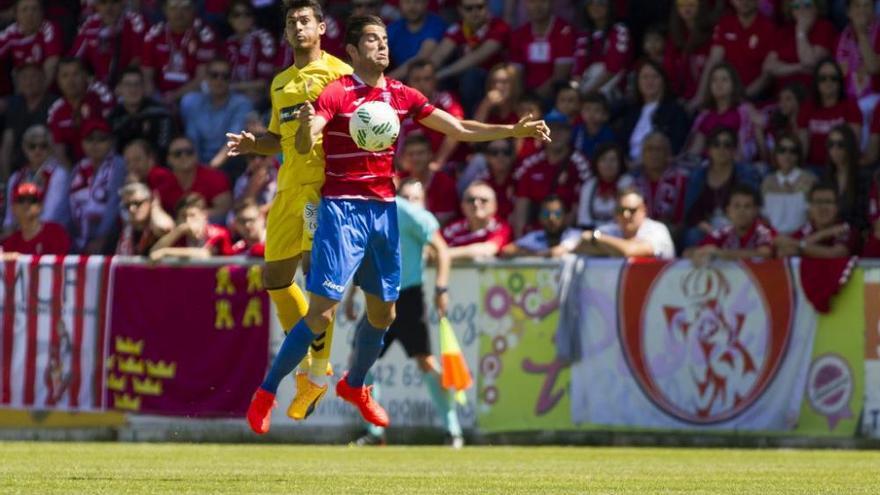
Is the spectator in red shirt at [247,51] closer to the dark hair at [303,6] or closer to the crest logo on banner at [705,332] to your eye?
the crest logo on banner at [705,332]

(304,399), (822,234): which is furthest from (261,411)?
(822,234)

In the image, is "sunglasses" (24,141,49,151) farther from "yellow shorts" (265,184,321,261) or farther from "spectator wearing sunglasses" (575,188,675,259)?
"yellow shorts" (265,184,321,261)

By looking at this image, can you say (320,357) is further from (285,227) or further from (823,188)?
(823,188)

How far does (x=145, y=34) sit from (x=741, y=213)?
8.67 m

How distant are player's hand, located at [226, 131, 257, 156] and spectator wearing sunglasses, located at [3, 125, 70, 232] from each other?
8980mm

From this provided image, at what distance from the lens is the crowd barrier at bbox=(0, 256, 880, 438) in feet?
47.3

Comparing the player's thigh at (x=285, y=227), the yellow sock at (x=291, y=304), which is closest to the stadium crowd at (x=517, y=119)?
A: the yellow sock at (x=291, y=304)

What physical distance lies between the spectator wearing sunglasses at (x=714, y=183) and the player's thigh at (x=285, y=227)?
5.51m

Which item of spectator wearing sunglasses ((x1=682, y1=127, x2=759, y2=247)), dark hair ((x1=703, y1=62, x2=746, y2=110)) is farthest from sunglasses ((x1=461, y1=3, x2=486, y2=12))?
spectator wearing sunglasses ((x1=682, y1=127, x2=759, y2=247))

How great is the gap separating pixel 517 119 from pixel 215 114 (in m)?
3.51

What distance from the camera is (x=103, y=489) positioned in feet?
31.6

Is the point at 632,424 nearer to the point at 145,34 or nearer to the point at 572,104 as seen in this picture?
the point at 572,104

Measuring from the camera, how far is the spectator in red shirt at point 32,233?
1780 centimetres

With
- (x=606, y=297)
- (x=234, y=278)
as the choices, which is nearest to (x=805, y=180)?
(x=606, y=297)
